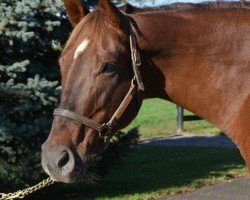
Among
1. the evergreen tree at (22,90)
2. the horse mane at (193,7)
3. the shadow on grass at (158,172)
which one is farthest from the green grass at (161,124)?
the horse mane at (193,7)

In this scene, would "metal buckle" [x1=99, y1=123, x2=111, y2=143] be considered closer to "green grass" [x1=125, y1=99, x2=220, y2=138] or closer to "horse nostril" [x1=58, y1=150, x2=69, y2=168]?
"horse nostril" [x1=58, y1=150, x2=69, y2=168]

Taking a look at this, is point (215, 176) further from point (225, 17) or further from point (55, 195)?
point (225, 17)

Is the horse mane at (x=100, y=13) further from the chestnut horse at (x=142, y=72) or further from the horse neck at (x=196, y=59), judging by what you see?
the horse neck at (x=196, y=59)

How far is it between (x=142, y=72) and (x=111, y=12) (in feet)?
1.46

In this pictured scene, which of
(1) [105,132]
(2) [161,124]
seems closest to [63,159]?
(1) [105,132]

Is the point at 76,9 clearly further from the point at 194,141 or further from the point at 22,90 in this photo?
the point at 194,141

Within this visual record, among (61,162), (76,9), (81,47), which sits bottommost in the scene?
(61,162)

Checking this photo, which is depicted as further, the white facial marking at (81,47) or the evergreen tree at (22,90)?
the evergreen tree at (22,90)

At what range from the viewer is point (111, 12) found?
3.22 meters

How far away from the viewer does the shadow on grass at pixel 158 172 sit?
312 inches

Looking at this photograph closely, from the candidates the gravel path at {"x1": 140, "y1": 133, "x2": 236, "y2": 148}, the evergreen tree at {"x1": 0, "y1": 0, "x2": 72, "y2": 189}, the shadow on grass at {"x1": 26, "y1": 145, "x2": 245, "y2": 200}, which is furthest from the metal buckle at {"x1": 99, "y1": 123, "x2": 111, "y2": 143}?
the gravel path at {"x1": 140, "y1": 133, "x2": 236, "y2": 148}

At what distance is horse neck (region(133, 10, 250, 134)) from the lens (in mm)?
3410

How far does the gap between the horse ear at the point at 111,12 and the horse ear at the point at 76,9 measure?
0.94 feet

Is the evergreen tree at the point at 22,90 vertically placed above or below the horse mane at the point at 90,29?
below
